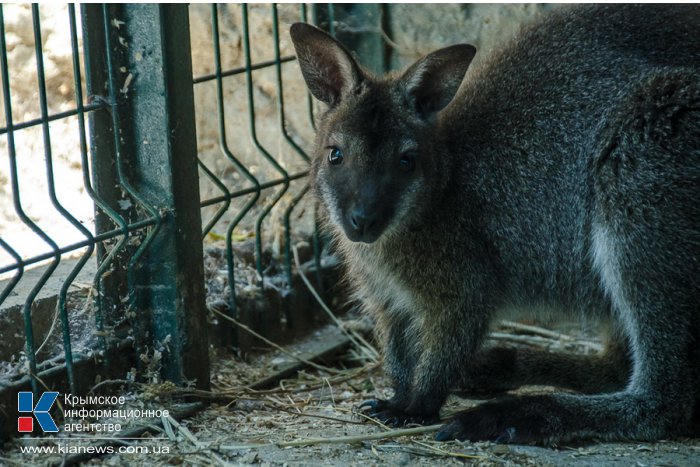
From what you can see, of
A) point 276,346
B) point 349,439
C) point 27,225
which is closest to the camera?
point 27,225

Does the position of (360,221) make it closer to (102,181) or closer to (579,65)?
(102,181)

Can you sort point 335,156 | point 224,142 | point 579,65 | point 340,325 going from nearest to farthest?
point 335,156, point 579,65, point 224,142, point 340,325

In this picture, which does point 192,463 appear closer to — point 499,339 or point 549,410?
point 549,410

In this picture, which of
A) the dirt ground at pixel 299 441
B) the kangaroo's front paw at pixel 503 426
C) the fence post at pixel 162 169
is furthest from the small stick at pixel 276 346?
the kangaroo's front paw at pixel 503 426

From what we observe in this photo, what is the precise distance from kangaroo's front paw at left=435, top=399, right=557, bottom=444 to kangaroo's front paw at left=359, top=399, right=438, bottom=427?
0.17 meters

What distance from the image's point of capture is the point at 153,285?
473cm

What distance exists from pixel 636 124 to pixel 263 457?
205 cm

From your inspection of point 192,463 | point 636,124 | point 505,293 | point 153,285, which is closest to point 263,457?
point 192,463

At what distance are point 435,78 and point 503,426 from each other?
4.85 feet

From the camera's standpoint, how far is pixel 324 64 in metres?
4.57

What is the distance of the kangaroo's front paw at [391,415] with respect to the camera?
4.59m

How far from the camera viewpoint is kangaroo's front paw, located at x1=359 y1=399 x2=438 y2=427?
4.59m

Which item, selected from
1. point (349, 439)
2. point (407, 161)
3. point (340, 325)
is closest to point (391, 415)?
point (349, 439)

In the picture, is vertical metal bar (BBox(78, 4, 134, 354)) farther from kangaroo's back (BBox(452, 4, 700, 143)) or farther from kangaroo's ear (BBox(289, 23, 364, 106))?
kangaroo's back (BBox(452, 4, 700, 143))
